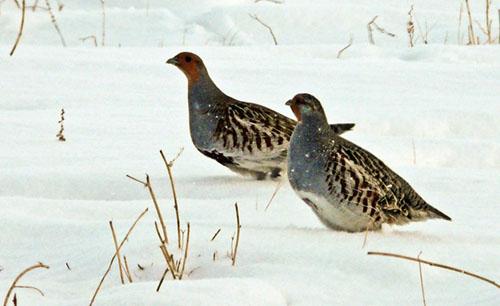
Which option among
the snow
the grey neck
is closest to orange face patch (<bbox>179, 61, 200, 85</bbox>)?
the grey neck

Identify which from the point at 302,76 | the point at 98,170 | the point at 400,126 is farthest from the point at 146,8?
the point at 98,170

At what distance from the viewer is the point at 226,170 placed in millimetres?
5680

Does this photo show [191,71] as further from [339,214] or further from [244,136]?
[339,214]

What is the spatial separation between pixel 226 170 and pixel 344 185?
1622mm

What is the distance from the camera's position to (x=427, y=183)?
16.9 ft

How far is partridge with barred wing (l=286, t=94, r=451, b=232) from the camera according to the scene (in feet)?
13.5

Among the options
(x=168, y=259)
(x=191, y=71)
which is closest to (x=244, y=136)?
(x=191, y=71)

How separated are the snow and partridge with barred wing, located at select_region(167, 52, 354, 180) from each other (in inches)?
4.4

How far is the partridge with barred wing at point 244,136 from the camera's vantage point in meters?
5.25

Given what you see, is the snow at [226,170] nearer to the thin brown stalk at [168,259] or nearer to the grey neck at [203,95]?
the thin brown stalk at [168,259]

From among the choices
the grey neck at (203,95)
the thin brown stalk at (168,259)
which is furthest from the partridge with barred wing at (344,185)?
the grey neck at (203,95)

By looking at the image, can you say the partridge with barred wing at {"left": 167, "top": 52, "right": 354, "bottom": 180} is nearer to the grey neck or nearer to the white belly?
the grey neck

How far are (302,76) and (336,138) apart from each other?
315 cm

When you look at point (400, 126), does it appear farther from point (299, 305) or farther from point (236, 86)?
point (299, 305)
